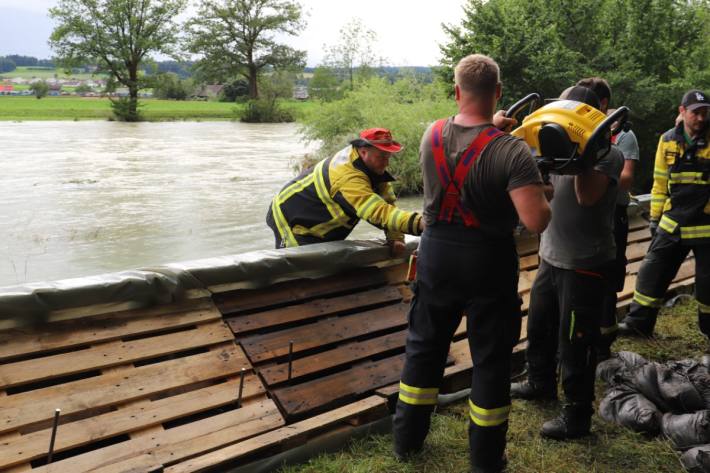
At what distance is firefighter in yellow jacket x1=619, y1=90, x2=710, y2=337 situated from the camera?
4.32m

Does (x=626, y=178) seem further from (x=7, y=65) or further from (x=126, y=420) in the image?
(x=7, y=65)

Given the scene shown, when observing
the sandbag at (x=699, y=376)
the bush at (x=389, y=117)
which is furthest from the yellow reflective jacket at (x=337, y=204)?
the bush at (x=389, y=117)

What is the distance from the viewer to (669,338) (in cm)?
476

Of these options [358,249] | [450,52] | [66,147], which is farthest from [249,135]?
[358,249]

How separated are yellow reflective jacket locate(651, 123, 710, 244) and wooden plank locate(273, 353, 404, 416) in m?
2.20

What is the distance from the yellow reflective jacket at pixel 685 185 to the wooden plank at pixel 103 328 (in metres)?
3.18

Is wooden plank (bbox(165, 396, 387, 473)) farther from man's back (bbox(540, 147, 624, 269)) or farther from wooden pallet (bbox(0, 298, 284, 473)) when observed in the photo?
man's back (bbox(540, 147, 624, 269))

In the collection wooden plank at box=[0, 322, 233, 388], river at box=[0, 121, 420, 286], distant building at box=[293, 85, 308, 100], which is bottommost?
river at box=[0, 121, 420, 286]

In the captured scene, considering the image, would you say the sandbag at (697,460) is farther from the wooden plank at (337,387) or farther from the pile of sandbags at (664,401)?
the wooden plank at (337,387)

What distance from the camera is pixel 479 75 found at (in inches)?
102

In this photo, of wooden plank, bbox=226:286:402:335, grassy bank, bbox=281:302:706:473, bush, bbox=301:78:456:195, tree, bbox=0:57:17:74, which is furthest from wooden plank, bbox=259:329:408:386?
tree, bbox=0:57:17:74

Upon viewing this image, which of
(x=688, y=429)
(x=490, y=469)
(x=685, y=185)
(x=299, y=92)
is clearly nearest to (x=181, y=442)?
(x=490, y=469)

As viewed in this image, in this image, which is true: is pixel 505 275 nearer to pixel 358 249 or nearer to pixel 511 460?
pixel 511 460

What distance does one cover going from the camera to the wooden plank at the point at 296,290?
380 centimetres
